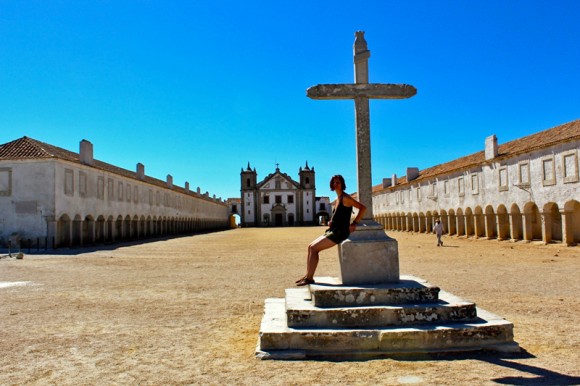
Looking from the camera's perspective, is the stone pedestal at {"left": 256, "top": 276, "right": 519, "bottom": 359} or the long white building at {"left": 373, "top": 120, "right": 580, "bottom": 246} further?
the long white building at {"left": 373, "top": 120, "right": 580, "bottom": 246}

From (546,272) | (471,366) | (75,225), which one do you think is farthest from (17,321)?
(75,225)

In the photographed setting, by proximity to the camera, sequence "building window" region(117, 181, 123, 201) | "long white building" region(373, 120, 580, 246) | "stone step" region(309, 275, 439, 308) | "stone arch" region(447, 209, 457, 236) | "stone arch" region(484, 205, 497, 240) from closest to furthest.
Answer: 1. "stone step" region(309, 275, 439, 308)
2. "long white building" region(373, 120, 580, 246)
3. "stone arch" region(484, 205, 497, 240)
4. "building window" region(117, 181, 123, 201)
5. "stone arch" region(447, 209, 457, 236)

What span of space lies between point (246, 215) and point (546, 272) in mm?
75762

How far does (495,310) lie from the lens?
6852mm

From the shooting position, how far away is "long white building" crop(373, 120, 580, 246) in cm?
2098

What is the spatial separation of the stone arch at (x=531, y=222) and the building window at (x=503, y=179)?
6.23ft

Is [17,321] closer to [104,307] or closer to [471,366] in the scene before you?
[104,307]

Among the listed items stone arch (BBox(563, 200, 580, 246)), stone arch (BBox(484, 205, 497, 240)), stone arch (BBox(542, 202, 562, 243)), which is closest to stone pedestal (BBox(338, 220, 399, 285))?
stone arch (BBox(563, 200, 580, 246))

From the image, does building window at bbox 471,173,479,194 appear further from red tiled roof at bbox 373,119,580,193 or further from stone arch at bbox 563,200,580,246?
stone arch at bbox 563,200,580,246

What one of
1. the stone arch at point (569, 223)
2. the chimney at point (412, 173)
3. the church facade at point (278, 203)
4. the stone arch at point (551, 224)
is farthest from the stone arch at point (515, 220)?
the church facade at point (278, 203)

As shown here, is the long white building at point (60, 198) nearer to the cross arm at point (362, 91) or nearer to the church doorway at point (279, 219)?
the cross arm at point (362, 91)

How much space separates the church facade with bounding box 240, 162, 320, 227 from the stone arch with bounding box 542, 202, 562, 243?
204 feet

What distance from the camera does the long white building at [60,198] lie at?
23.6m

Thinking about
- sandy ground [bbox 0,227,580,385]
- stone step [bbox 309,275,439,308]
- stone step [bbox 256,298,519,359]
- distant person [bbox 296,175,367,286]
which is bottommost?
sandy ground [bbox 0,227,580,385]
